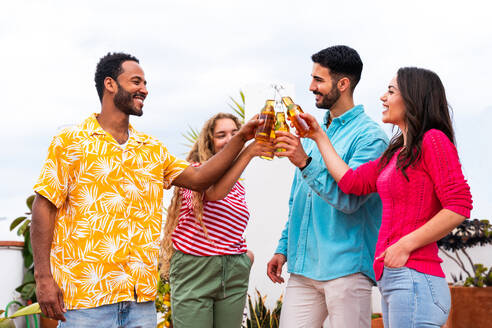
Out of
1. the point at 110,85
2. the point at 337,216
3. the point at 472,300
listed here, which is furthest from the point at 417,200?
the point at 472,300

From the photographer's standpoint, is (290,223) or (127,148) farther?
(290,223)

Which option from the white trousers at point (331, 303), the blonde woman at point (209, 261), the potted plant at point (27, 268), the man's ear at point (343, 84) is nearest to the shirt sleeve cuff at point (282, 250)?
the white trousers at point (331, 303)

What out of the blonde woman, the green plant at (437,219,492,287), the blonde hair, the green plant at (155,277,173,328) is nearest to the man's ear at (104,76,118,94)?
the blonde woman

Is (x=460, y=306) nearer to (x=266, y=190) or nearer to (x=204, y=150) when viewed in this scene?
(x=266, y=190)

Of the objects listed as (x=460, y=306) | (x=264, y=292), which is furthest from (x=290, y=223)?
(x=264, y=292)

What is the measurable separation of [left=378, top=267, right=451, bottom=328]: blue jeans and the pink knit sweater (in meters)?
0.04

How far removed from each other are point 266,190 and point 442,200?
3143mm

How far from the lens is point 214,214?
297cm

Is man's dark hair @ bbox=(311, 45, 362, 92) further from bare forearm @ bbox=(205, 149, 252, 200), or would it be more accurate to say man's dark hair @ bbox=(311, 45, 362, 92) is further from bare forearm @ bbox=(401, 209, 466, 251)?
bare forearm @ bbox=(401, 209, 466, 251)

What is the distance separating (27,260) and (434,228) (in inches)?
183

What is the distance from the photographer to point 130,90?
7.91ft

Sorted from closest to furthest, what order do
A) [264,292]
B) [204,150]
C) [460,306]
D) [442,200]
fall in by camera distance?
[442,200]
[204,150]
[460,306]
[264,292]

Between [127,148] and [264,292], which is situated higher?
[127,148]

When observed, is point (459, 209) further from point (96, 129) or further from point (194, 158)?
point (194, 158)
